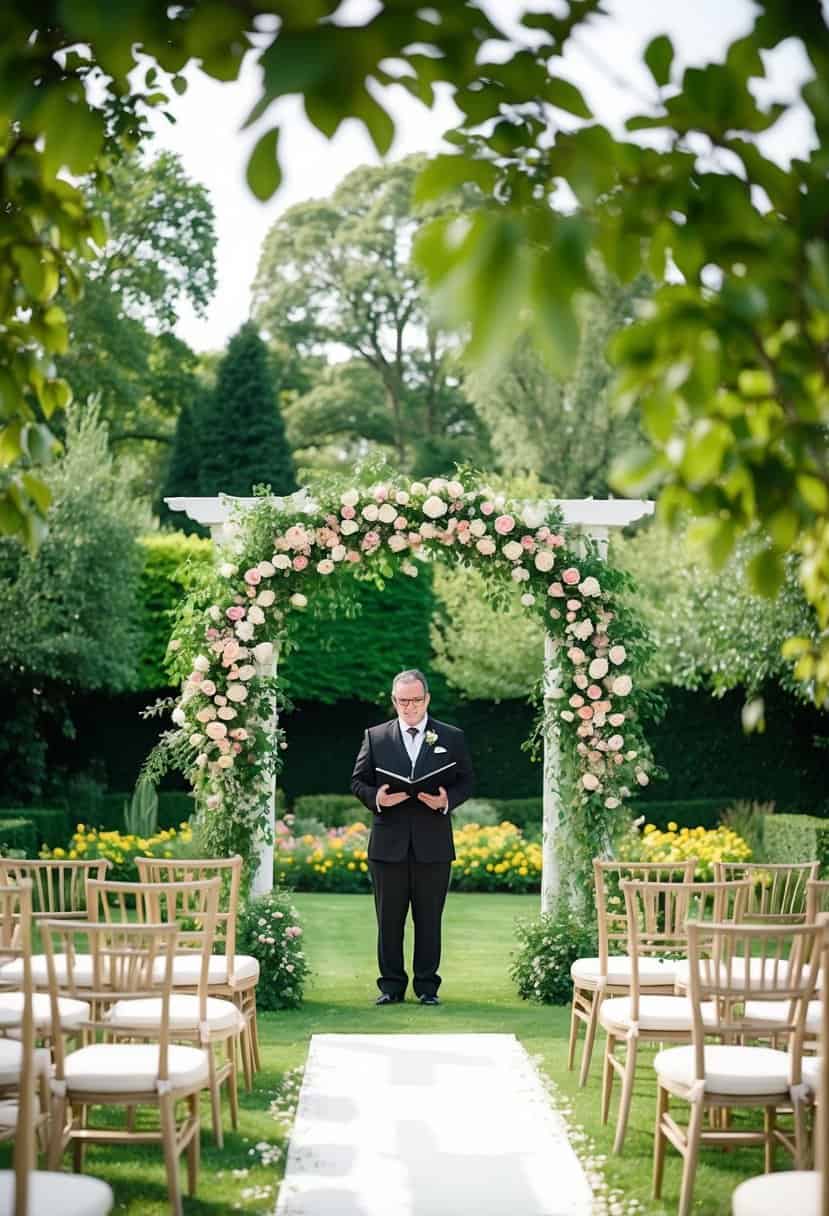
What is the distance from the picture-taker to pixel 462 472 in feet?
26.9

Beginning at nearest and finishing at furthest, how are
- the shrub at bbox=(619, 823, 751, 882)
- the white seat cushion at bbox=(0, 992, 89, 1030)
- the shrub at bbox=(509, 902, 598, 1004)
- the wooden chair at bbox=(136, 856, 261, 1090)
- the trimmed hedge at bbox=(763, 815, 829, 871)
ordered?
the white seat cushion at bbox=(0, 992, 89, 1030) < the wooden chair at bbox=(136, 856, 261, 1090) < the shrub at bbox=(509, 902, 598, 1004) < the trimmed hedge at bbox=(763, 815, 829, 871) < the shrub at bbox=(619, 823, 751, 882)

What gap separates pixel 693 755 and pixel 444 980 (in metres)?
8.09

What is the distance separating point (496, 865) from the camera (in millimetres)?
13523

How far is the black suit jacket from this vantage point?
777cm

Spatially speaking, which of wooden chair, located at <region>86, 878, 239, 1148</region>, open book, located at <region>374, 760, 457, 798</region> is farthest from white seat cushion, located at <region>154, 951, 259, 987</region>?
open book, located at <region>374, 760, 457, 798</region>

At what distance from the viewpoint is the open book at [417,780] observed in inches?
306

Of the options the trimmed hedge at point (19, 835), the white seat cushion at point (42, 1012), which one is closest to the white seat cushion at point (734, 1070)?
the white seat cushion at point (42, 1012)

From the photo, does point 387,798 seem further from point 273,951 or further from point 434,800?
point 273,951

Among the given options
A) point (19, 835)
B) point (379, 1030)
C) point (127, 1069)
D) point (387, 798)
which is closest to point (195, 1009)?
point (127, 1069)

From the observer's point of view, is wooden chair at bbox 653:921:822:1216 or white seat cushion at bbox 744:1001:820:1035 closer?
wooden chair at bbox 653:921:822:1216

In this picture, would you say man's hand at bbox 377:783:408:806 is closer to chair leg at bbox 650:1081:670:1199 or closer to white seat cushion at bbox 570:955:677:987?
white seat cushion at bbox 570:955:677:987

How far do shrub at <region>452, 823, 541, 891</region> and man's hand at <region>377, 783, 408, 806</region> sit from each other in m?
5.82

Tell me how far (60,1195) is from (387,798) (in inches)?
184

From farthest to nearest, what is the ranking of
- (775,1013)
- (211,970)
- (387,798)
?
(387,798)
(211,970)
(775,1013)
